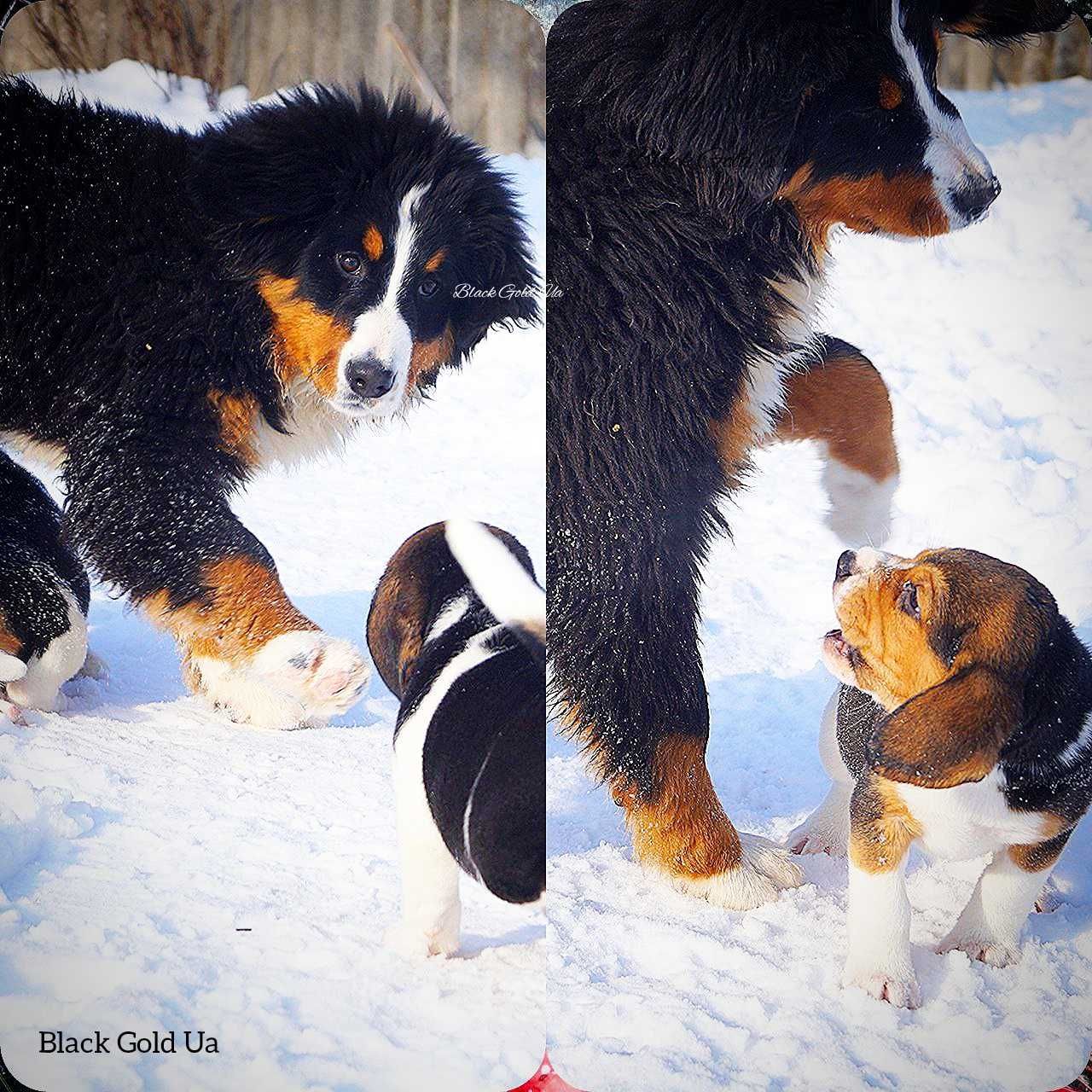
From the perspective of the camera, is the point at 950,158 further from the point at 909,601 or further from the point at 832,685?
the point at 832,685

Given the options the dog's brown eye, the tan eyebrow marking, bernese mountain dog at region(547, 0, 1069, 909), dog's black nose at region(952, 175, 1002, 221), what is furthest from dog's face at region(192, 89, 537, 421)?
dog's black nose at region(952, 175, 1002, 221)

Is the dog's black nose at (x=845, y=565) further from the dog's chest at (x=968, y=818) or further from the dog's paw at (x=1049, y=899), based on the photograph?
the dog's paw at (x=1049, y=899)

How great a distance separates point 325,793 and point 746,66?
49.8 inches

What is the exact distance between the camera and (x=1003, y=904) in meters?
1.78

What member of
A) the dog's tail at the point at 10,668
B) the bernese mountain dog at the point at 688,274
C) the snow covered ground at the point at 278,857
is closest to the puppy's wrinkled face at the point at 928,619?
the bernese mountain dog at the point at 688,274

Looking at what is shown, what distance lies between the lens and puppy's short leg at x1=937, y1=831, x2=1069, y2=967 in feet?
5.78

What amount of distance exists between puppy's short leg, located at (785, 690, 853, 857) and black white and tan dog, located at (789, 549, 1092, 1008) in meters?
0.03

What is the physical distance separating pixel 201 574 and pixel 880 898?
1.11 meters

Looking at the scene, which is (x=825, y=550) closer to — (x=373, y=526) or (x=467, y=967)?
(x=373, y=526)

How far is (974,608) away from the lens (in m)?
1.72

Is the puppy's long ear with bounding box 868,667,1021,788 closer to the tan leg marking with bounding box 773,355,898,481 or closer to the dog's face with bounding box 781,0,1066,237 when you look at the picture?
the tan leg marking with bounding box 773,355,898,481

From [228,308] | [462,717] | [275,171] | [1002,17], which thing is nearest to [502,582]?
[462,717]

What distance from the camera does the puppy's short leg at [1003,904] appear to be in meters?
1.76

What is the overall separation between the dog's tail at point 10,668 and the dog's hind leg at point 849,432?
4.11 feet
